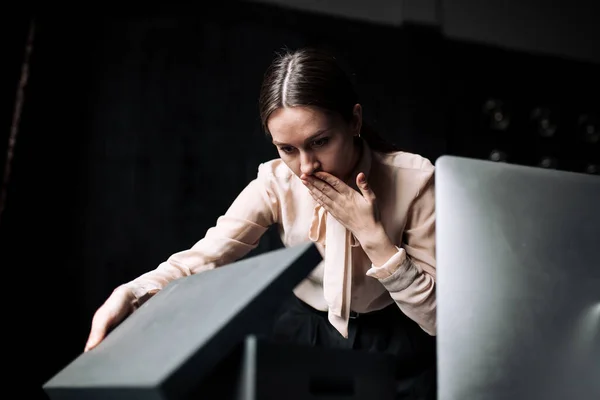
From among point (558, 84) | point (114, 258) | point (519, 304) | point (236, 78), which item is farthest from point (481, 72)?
point (519, 304)

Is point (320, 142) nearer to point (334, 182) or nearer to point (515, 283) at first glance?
point (334, 182)

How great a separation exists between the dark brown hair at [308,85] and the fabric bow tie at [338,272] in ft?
0.71

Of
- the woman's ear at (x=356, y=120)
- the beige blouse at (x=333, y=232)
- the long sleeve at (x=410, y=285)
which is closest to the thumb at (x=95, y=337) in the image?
the beige blouse at (x=333, y=232)

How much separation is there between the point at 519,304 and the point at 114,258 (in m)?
2.11

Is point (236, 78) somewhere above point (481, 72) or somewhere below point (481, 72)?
below

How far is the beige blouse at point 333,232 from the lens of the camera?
1.23 m

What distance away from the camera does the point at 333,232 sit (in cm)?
126

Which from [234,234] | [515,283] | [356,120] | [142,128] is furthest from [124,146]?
[515,283]

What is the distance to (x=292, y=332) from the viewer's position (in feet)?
4.55

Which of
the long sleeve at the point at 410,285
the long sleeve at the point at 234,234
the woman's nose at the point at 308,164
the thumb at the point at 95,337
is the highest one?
the woman's nose at the point at 308,164

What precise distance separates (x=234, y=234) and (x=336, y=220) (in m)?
0.22

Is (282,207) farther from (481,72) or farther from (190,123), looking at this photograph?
(481,72)

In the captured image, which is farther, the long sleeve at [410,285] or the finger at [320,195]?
the finger at [320,195]

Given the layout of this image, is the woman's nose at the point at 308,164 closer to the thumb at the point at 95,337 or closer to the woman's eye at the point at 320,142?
the woman's eye at the point at 320,142
